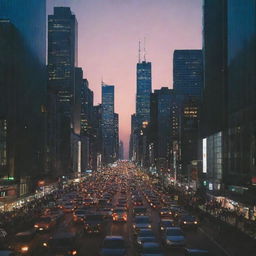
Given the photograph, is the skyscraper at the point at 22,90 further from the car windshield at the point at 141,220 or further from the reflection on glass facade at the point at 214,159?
the car windshield at the point at 141,220

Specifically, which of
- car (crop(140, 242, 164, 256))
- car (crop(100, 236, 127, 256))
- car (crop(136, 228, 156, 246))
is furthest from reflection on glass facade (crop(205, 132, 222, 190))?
car (crop(140, 242, 164, 256))

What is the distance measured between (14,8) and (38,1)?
26.2 metres

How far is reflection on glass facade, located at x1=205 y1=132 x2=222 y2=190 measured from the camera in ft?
278

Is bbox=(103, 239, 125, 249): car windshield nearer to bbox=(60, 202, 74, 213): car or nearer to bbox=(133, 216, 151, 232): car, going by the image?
bbox=(133, 216, 151, 232): car

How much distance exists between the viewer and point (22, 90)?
9244 centimetres

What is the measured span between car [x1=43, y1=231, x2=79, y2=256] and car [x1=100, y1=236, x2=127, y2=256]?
1.74m

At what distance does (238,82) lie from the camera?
68812 millimetres

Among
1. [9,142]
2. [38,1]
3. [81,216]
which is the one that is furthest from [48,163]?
[81,216]

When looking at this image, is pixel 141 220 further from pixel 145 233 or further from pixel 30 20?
pixel 30 20

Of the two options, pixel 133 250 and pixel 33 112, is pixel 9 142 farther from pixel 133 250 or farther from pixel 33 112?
pixel 133 250

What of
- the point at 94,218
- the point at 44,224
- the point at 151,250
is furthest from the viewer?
the point at 44,224

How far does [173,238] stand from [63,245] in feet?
22.7

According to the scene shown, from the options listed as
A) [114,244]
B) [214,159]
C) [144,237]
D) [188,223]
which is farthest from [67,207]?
[214,159]

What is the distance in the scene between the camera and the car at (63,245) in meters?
26.1
